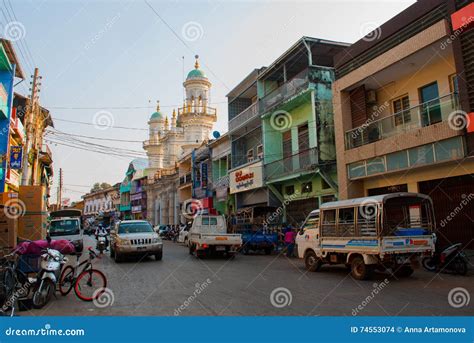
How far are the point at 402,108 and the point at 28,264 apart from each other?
15.6 meters

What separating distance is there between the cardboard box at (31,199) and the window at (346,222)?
16085 mm

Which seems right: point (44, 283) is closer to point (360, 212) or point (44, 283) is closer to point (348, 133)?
point (360, 212)

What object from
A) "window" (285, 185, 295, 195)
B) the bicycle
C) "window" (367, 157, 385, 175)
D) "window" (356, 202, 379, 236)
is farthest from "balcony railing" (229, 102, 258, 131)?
the bicycle

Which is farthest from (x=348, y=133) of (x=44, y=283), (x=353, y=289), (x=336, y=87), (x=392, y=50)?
(x=44, y=283)

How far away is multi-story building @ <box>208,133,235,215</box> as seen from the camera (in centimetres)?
3247

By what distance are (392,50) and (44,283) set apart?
14653 mm

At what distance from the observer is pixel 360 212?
10477 mm

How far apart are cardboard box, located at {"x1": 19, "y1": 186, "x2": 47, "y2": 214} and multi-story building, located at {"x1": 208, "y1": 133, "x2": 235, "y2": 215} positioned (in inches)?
602

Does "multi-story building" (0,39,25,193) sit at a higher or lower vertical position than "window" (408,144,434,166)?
higher

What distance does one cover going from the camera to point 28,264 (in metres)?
8.34

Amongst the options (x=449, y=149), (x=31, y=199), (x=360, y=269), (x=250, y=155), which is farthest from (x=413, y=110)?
(x=31, y=199)

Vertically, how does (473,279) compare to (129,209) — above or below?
below

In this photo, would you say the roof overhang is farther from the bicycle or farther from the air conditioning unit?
the air conditioning unit

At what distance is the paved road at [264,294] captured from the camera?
665cm
